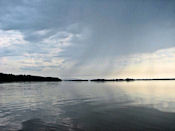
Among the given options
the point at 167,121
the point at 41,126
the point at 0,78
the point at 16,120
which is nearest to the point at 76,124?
the point at 41,126

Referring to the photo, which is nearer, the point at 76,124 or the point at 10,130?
the point at 10,130

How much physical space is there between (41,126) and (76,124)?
3.38m

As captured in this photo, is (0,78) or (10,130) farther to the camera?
(0,78)

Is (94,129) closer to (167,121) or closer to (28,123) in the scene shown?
(28,123)

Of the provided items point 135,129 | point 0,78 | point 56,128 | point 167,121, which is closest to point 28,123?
point 56,128

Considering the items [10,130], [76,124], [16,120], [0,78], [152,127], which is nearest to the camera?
[10,130]

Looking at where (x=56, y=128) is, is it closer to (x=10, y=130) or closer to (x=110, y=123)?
(x=10, y=130)

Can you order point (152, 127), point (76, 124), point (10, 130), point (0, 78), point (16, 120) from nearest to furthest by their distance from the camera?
point (10, 130), point (152, 127), point (76, 124), point (16, 120), point (0, 78)

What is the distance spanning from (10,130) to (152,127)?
1290 centimetres

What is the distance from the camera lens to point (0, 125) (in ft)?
45.9

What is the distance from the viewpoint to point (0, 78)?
184 m

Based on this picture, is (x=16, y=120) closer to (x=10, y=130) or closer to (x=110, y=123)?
(x=10, y=130)

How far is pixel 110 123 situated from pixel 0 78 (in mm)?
204205

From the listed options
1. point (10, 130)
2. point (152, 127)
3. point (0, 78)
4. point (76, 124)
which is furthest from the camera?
point (0, 78)
